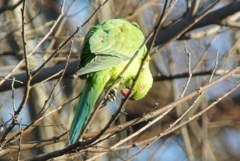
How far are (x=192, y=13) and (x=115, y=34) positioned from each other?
4.32ft

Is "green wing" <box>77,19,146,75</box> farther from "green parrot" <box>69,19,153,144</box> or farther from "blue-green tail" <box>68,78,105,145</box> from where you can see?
"blue-green tail" <box>68,78,105,145</box>

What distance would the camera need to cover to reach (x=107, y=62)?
4.33m

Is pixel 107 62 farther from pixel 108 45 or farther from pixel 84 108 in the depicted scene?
pixel 84 108

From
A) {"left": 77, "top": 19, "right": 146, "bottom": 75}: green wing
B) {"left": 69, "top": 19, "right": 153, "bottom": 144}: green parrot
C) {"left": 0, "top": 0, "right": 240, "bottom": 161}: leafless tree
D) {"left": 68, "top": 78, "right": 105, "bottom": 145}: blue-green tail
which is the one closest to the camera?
{"left": 68, "top": 78, "right": 105, "bottom": 145}: blue-green tail

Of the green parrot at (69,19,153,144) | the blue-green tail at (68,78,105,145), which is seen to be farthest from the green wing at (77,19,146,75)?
the blue-green tail at (68,78,105,145)

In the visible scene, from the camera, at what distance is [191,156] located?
21.1 ft

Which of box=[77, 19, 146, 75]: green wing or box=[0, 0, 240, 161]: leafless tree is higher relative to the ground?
box=[77, 19, 146, 75]: green wing

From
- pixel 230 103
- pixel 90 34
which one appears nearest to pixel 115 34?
pixel 90 34

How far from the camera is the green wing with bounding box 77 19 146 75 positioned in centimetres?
427

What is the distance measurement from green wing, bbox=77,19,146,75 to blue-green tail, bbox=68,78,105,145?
154 mm

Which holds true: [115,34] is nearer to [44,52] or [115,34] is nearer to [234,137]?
[44,52]

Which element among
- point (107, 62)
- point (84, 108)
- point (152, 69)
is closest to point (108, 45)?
point (107, 62)

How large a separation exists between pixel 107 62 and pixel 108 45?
266 millimetres

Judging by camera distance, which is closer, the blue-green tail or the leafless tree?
the blue-green tail
